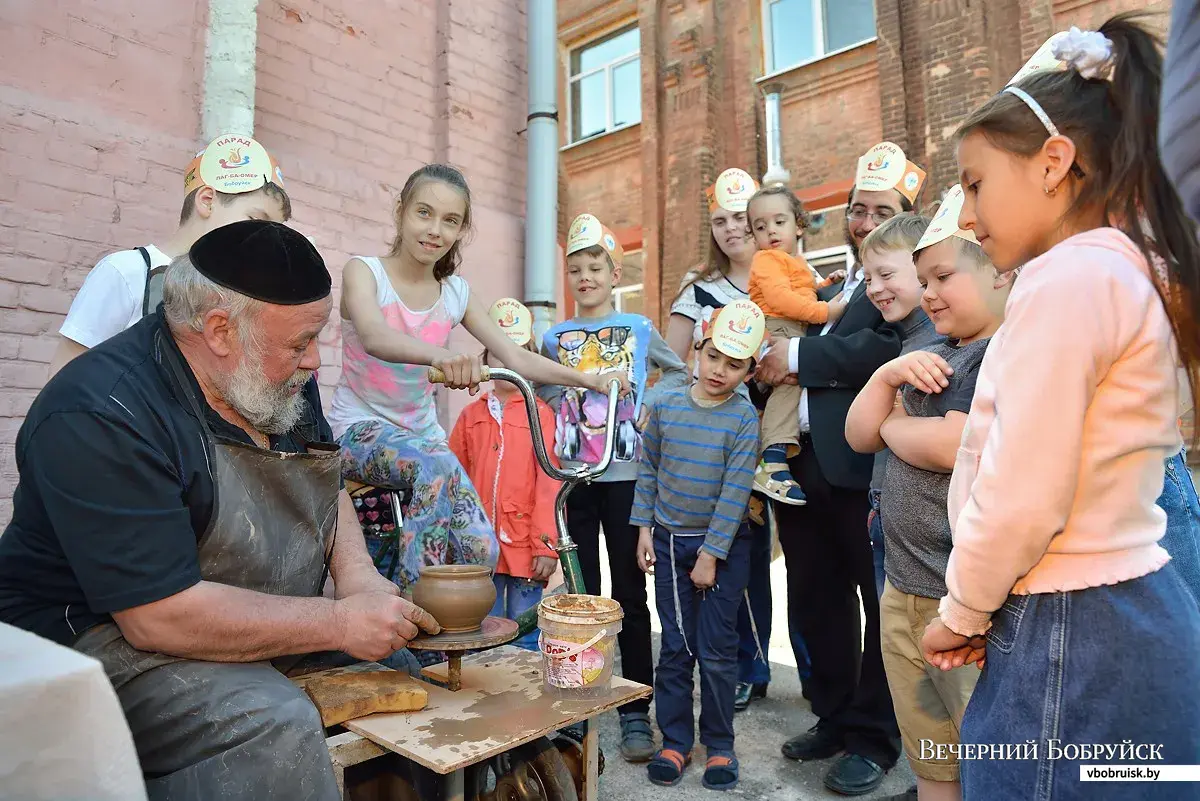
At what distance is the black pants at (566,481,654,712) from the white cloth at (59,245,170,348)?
5.99ft

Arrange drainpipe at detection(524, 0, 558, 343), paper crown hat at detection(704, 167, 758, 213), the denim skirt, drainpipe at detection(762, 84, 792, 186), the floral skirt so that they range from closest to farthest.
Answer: the denim skirt < the floral skirt < paper crown hat at detection(704, 167, 758, 213) < drainpipe at detection(524, 0, 558, 343) < drainpipe at detection(762, 84, 792, 186)

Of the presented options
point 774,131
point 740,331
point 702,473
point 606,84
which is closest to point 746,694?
point 702,473

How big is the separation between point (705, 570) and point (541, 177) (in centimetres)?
280

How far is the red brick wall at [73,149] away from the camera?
9.79 ft

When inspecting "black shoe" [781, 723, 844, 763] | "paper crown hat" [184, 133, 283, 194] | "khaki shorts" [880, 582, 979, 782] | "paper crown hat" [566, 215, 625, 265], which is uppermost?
"paper crown hat" [566, 215, 625, 265]

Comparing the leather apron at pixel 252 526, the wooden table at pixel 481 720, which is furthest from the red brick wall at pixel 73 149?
the wooden table at pixel 481 720

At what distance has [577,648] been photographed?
177cm

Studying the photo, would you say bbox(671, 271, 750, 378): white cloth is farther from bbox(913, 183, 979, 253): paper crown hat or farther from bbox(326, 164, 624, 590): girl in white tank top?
bbox(913, 183, 979, 253): paper crown hat

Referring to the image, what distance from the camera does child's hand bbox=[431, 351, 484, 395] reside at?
2164 mm

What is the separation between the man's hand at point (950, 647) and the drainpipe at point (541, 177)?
11.5 feet

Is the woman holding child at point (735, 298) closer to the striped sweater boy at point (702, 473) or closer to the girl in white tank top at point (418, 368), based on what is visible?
the striped sweater boy at point (702, 473)

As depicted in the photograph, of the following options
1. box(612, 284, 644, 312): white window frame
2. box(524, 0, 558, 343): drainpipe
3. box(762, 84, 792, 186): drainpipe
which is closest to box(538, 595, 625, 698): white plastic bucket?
box(524, 0, 558, 343): drainpipe

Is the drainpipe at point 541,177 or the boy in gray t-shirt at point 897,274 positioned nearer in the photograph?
the boy in gray t-shirt at point 897,274

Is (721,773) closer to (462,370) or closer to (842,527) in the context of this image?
(842,527)
